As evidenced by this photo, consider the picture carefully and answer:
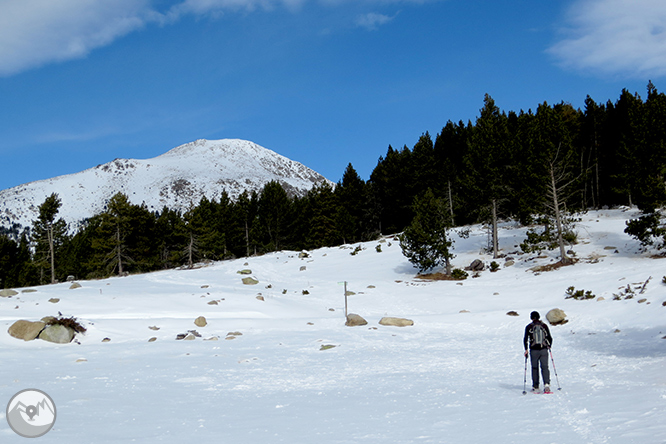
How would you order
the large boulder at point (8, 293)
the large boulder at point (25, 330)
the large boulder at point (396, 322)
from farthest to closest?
the large boulder at point (8, 293) → the large boulder at point (396, 322) → the large boulder at point (25, 330)

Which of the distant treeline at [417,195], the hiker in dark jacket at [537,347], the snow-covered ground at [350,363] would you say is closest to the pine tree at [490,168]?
the distant treeline at [417,195]

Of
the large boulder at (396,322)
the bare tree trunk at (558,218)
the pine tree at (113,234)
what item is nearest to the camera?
the large boulder at (396,322)

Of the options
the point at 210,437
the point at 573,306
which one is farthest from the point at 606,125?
the point at 210,437

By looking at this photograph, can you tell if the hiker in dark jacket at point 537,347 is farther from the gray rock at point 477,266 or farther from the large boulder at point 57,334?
the gray rock at point 477,266

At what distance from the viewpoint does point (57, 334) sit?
52.3 feet

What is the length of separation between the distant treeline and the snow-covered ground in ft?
26.8

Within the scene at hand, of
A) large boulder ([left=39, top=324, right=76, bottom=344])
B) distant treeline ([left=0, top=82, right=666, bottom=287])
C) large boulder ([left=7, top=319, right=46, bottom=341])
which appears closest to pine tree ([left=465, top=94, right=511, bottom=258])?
distant treeline ([left=0, top=82, right=666, bottom=287])

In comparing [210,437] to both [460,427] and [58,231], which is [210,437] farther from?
[58,231]

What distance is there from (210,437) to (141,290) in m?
23.7

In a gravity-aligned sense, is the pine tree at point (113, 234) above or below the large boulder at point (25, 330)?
above

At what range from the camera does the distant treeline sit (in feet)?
112

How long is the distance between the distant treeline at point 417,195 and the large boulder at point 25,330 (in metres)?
33.2

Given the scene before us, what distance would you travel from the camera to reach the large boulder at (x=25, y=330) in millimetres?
15484

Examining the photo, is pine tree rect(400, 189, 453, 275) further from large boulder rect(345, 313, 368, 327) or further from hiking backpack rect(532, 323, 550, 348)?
hiking backpack rect(532, 323, 550, 348)
